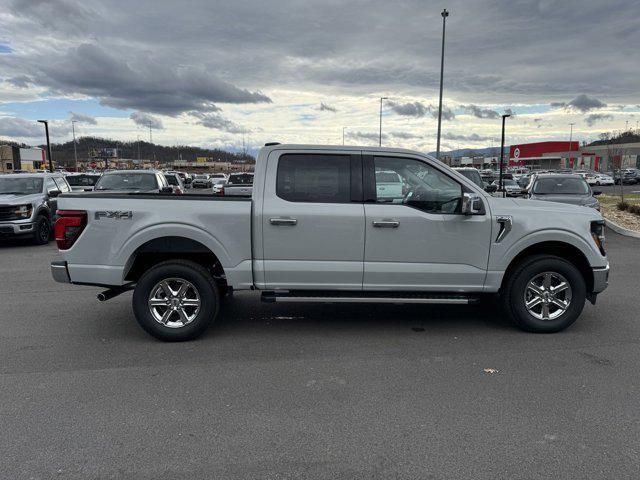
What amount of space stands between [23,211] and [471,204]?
1096 cm

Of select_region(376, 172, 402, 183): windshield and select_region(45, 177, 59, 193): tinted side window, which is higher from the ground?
select_region(376, 172, 402, 183): windshield

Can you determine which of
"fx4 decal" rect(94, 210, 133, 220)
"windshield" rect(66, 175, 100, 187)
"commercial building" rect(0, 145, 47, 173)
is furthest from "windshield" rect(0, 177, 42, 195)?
"commercial building" rect(0, 145, 47, 173)

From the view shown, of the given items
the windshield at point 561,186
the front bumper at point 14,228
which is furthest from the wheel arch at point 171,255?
the windshield at point 561,186

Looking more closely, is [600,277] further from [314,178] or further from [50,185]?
[50,185]

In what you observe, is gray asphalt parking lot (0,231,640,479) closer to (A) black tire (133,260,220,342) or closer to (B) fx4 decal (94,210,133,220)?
(A) black tire (133,260,220,342)

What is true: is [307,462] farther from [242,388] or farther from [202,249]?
[202,249]

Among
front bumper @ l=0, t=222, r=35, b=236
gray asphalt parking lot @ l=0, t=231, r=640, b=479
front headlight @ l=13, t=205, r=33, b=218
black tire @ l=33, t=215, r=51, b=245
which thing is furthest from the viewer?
black tire @ l=33, t=215, r=51, b=245

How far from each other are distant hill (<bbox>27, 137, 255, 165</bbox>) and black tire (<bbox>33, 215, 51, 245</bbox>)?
375 ft

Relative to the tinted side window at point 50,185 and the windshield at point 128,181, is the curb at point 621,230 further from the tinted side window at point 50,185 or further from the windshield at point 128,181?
the tinted side window at point 50,185

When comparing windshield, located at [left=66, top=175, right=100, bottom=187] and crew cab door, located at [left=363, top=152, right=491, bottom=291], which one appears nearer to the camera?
crew cab door, located at [left=363, top=152, right=491, bottom=291]

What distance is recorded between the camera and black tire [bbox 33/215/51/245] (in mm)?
11985

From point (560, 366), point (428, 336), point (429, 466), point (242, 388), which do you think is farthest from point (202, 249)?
point (560, 366)

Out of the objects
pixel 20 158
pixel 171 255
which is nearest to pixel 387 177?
pixel 171 255

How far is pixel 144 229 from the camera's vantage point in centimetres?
498
